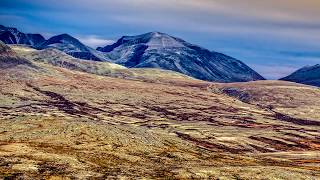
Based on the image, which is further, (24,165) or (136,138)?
(136,138)

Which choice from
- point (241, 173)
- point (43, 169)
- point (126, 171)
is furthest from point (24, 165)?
point (241, 173)

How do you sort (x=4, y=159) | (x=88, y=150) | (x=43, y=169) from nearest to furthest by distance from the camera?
(x=43, y=169) < (x=4, y=159) < (x=88, y=150)

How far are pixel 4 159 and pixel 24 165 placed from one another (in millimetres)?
8375

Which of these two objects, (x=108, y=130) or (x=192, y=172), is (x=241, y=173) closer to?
(x=192, y=172)

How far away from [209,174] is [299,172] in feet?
82.4

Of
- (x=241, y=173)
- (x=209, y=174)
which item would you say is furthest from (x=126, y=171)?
(x=241, y=173)

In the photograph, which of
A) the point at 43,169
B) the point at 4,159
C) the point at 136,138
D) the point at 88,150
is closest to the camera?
the point at 43,169

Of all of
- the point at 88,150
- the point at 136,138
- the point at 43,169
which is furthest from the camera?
the point at 136,138

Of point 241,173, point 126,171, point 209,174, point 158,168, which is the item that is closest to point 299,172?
Answer: point 241,173

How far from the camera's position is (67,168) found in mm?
113375

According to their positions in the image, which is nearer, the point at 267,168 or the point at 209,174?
the point at 209,174

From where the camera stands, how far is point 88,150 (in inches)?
5817

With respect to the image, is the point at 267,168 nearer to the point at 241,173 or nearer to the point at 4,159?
the point at 241,173

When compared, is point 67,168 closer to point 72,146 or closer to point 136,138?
point 72,146
